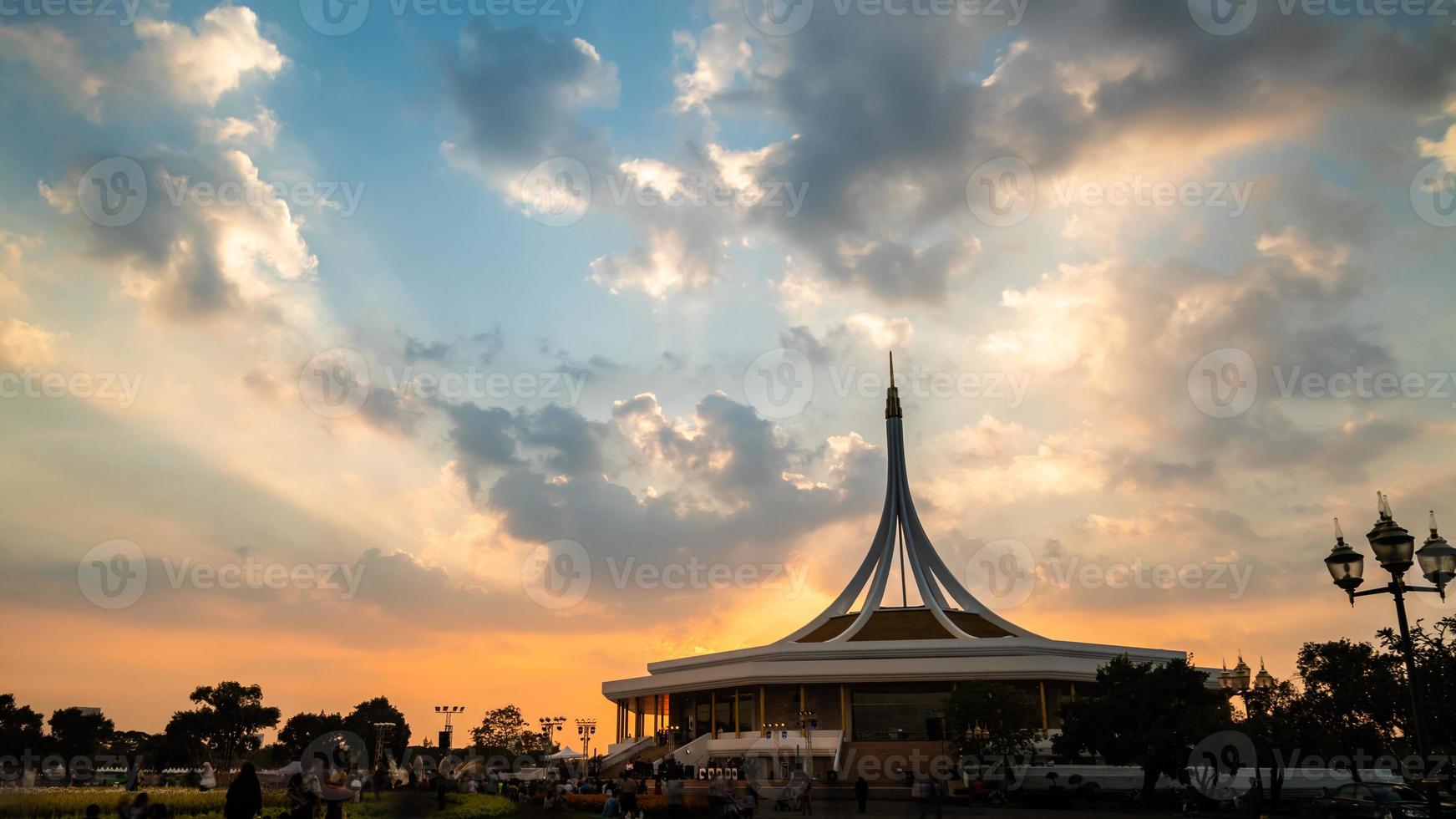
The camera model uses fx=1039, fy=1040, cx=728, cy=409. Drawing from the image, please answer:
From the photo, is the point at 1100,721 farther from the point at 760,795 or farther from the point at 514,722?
the point at 514,722

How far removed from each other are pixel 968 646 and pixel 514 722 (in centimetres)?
6511

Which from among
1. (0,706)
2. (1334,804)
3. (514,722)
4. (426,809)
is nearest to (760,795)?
(426,809)

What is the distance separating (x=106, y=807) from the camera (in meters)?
20.1

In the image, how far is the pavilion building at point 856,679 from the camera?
170 ft

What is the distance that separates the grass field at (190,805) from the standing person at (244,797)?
12.9 feet

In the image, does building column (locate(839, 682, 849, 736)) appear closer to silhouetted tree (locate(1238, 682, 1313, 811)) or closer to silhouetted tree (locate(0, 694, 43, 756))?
silhouetted tree (locate(1238, 682, 1313, 811))

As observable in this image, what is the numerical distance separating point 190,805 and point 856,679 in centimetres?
3660

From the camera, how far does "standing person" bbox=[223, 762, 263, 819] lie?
13.8 m

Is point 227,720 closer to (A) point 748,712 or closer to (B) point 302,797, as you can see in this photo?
(A) point 748,712

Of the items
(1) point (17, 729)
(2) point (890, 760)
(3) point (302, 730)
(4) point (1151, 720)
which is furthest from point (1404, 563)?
(3) point (302, 730)

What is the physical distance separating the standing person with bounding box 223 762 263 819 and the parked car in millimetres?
23833

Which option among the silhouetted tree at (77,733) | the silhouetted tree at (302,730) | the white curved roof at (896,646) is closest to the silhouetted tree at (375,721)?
the silhouetted tree at (302,730)

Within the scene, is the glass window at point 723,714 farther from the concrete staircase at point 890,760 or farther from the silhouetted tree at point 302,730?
the silhouetted tree at point 302,730

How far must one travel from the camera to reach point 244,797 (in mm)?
13938
